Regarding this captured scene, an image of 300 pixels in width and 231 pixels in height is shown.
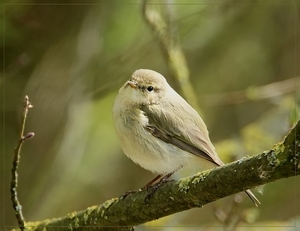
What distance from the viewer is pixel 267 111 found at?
3.42m

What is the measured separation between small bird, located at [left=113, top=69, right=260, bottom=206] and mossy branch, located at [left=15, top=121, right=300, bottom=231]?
0.18 meters

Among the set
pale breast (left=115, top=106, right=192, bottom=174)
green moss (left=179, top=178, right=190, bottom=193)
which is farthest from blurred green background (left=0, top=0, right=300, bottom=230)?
green moss (left=179, top=178, right=190, bottom=193)

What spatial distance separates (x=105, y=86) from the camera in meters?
2.81

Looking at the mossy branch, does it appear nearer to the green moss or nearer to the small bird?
the green moss

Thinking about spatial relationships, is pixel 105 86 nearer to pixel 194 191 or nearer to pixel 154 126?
pixel 154 126

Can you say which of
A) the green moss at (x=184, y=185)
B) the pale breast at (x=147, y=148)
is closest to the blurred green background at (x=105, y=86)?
the pale breast at (x=147, y=148)

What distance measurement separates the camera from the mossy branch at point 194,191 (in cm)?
141

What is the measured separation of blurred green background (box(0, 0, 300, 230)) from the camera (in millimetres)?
2814

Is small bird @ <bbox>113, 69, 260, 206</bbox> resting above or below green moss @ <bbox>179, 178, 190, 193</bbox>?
above

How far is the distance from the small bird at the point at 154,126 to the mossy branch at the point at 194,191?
0.60ft

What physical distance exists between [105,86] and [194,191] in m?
1.26

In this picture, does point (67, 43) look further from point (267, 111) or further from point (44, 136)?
point (267, 111)

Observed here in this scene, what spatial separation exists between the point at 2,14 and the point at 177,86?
0.94 m

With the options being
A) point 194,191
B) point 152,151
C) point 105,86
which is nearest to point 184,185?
point 194,191
